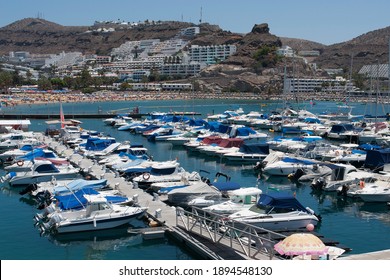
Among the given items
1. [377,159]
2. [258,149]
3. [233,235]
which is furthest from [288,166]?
[233,235]

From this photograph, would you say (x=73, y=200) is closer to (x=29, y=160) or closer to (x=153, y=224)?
(x=153, y=224)

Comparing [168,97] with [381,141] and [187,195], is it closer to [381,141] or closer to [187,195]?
[381,141]

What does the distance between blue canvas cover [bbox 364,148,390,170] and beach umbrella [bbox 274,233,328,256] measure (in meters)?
24.8

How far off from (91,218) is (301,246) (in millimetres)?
12442

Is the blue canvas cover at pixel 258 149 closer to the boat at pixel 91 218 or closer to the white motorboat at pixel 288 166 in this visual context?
the white motorboat at pixel 288 166

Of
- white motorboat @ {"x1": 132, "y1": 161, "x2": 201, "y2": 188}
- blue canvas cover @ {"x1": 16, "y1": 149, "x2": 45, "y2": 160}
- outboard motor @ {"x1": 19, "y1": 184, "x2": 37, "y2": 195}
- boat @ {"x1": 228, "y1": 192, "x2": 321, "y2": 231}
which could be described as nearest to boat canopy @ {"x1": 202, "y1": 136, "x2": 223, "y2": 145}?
white motorboat @ {"x1": 132, "y1": 161, "x2": 201, "y2": 188}

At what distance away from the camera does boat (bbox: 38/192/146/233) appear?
2842 centimetres

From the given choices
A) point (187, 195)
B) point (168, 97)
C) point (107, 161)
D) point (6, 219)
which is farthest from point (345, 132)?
point (168, 97)

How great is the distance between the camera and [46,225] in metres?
29.1

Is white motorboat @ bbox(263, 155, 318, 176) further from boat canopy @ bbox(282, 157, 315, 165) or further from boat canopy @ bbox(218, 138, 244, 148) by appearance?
boat canopy @ bbox(218, 138, 244, 148)

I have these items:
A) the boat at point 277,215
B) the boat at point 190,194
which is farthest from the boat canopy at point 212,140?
the boat at point 277,215

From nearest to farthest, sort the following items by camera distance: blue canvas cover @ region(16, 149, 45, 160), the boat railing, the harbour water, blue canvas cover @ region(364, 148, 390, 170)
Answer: the boat railing < the harbour water < blue canvas cover @ region(364, 148, 390, 170) < blue canvas cover @ region(16, 149, 45, 160)

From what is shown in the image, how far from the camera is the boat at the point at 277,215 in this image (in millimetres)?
28141

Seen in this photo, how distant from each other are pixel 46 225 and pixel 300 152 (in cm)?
2970
